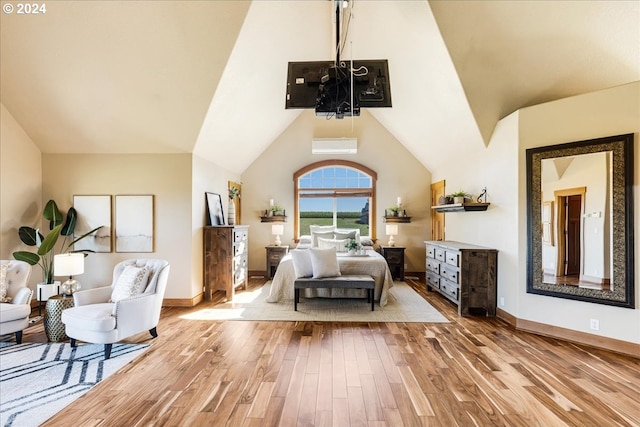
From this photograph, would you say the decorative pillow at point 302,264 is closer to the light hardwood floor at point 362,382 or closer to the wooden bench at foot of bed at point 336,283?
the wooden bench at foot of bed at point 336,283

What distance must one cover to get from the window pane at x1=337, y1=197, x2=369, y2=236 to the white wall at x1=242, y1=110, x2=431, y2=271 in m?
0.30

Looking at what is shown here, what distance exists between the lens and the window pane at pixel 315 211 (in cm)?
715

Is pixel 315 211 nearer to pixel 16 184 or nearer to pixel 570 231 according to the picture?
pixel 570 231

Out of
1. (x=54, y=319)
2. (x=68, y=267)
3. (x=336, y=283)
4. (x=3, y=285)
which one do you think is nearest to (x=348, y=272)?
(x=336, y=283)

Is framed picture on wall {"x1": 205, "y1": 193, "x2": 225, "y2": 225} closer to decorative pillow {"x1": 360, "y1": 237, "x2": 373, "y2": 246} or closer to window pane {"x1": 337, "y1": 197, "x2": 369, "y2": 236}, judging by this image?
window pane {"x1": 337, "y1": 197, "x2": 369, "y2": 236}

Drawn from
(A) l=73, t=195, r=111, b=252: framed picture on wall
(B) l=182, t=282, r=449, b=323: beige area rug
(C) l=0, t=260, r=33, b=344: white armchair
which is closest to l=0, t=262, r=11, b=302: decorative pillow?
(C) l=0, t=260, r=33, b=344: white armchair

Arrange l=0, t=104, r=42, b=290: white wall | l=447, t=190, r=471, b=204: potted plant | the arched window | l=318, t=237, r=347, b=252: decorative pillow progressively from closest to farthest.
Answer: l=0, t=104, r=42, b=290: white wall
l=447, t=190, r=471, b=204: potted plant
l=318, t=237, r=347, b=252: decorative pillow
the arched window

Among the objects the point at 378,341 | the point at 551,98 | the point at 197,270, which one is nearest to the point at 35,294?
the point at 197,270

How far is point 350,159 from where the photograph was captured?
7.07 meters

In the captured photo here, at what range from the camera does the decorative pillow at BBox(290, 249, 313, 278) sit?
4.44 m

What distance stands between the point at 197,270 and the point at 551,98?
5.74 meters

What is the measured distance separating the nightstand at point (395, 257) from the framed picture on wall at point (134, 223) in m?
4.70

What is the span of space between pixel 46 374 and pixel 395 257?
5.81 m

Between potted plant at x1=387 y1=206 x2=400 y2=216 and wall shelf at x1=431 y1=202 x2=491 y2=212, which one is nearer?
wall shelf at x1=431 y1=202 x2=491 y2=212
